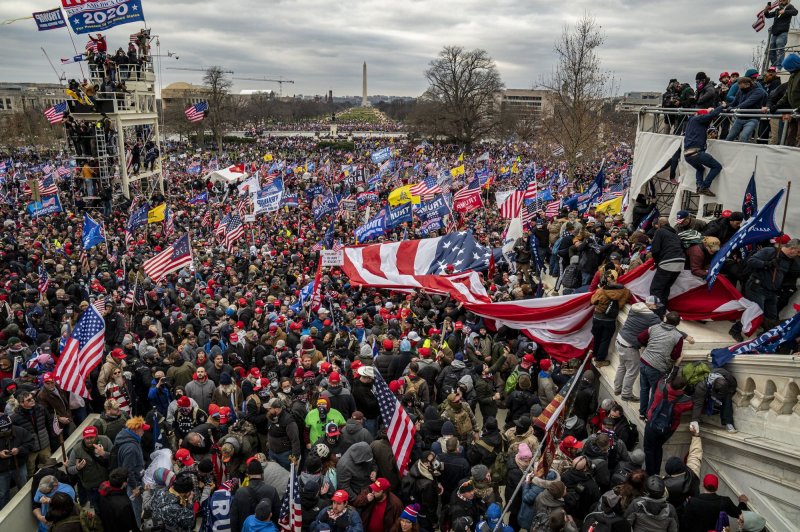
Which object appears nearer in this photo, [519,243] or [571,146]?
[519,243]

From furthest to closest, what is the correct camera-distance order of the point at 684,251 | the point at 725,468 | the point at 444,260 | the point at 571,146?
the point at 571,146 → the point at 444,260 → the point at 684,251 → the point at 725,468

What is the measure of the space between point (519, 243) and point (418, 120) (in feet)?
193

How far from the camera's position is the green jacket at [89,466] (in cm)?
627

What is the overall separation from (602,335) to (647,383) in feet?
4.64

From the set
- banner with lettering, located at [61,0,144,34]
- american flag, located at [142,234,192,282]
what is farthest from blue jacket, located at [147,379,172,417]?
banner with lettering, located at [61,0,144,34]

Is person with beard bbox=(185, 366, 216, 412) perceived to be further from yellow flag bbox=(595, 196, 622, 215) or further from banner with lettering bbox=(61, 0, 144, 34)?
banner with lettering bbox=(61, 0, 144, 34)

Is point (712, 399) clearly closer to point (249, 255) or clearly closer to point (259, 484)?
point (259, 484)

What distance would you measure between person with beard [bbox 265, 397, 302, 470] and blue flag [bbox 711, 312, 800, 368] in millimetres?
4894

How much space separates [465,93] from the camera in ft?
226

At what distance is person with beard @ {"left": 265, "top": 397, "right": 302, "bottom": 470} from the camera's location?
6.59 metres

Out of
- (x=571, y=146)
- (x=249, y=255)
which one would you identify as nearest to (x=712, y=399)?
(x=249, y=255)

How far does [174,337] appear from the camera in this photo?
11.1 m

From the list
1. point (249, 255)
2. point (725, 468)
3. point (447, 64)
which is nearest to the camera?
point (725, 468)

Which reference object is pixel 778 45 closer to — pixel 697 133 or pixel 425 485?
pixel 697 133
